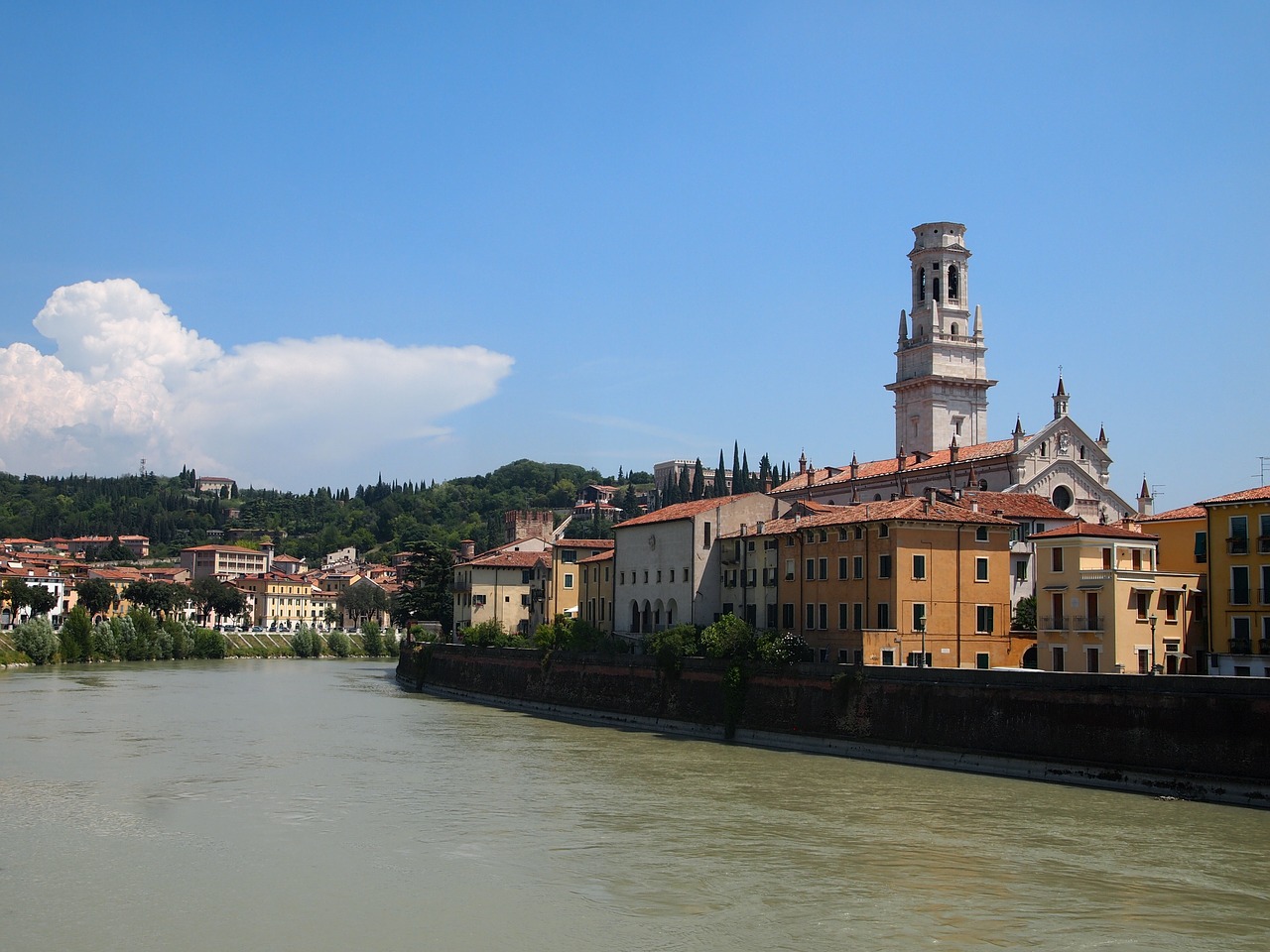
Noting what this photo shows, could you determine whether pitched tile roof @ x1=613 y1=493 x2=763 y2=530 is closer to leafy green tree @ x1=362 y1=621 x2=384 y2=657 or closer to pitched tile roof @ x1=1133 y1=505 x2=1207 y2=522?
pitched tile roof @ x1=1133 y1=505 x2=1207 y2=522

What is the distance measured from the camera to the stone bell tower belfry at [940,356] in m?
71.6

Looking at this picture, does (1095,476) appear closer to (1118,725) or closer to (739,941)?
(1118,725)

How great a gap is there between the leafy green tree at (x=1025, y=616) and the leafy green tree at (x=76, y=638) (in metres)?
66.4

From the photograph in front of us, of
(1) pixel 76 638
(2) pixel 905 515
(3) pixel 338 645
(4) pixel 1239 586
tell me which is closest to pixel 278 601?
(3) pixel 338 645

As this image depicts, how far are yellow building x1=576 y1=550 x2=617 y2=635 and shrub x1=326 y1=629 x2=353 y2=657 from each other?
52224mm

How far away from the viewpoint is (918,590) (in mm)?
40594

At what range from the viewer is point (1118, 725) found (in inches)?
1169

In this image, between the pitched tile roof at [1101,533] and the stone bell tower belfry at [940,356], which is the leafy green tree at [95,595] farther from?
the pitched tile roof at [1101,533]

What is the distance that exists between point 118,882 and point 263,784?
10.6m

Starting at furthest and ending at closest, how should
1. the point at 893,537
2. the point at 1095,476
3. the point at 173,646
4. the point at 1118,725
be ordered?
the point at 173,646 → the point at 1095,476 → the point at 893,537 → the point at 1118,725

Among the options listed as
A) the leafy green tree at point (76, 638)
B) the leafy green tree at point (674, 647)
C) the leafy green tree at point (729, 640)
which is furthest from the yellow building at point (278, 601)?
the leafy green tree at point (729, 640)

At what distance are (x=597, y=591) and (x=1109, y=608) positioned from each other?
30.9 meters

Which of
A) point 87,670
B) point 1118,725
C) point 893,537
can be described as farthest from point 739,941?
point 87,670

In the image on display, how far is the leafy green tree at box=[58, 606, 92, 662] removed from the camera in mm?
86062
